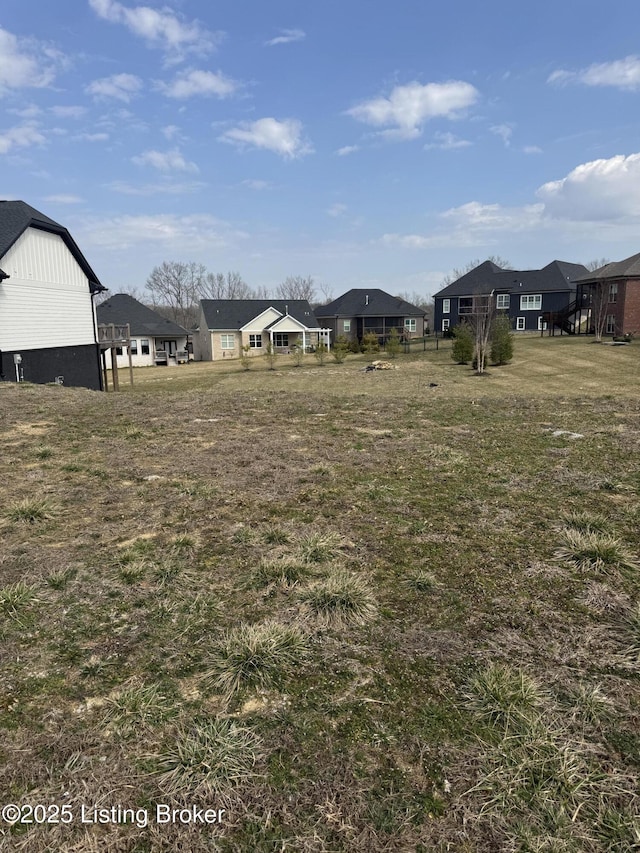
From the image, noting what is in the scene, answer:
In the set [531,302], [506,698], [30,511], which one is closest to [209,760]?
[506,698]

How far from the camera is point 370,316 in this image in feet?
168

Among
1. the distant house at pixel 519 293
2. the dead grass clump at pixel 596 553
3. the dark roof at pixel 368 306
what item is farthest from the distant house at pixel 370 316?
the dead grass clump at pixel 596 553

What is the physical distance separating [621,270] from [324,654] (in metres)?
48.1

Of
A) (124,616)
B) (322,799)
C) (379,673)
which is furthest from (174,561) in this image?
(322,799)

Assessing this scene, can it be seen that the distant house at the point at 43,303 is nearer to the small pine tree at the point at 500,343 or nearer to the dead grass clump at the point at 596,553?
the dead grass clump at the point at 596,553

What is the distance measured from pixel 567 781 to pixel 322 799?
38.6 inches

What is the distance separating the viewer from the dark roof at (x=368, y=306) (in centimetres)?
5147

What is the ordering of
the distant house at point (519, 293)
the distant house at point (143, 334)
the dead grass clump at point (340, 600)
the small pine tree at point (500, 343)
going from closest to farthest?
the dead grass clump at point (340, 600), the small pine tree at point (500, 343), the distant house at point (143, 334), the distant house at point (519, 293)

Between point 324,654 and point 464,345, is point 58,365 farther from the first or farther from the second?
point 464,345

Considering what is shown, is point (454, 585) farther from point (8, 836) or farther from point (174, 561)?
point (8, 836)

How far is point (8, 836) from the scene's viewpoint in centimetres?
178

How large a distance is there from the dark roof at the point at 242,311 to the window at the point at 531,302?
22549 millimetres

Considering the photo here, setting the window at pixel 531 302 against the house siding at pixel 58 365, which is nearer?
the house siding at pixel 58 365

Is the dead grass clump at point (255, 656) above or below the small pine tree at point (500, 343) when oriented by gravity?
below
